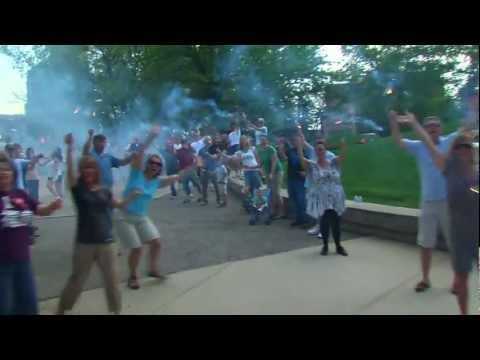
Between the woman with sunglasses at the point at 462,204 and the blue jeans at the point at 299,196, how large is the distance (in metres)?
3.73

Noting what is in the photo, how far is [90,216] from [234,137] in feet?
16.6

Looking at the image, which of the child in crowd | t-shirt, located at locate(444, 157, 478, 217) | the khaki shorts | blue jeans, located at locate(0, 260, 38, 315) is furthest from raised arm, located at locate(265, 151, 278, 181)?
blue jeans, located at locate(0, 260, 38, 315)

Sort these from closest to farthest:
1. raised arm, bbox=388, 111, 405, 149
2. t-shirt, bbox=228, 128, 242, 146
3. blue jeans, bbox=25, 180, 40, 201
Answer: raised arm, bbox=388, 111, 405, 149 → blue jeans, bbox=25, 180, 40, 201 → t-shirt, bbox=228, 128, 242, 146

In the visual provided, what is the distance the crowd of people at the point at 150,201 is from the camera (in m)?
3.01

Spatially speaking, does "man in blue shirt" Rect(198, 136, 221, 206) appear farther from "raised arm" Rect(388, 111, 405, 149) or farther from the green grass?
"raised arm" Rect(388, 111, 405, 149)

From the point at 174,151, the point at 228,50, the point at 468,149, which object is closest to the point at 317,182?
the point at 228,50

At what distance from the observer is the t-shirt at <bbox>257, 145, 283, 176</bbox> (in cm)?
730

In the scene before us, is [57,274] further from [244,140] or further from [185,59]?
[244,140]

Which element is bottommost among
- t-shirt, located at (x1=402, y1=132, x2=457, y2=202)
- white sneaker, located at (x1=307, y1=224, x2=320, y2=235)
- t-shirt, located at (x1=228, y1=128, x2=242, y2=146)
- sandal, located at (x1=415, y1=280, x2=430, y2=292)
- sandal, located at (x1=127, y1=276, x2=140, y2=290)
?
sandal, located at (x1=127, y1=276, x2=140, y2=290)

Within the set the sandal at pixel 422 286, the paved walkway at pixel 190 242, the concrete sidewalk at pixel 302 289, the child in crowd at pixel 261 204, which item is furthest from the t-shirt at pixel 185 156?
the sandal at pixel 422 286

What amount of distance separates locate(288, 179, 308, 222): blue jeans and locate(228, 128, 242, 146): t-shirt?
1.53 meters

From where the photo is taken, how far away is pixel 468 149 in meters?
3.02
